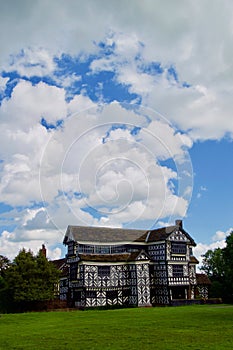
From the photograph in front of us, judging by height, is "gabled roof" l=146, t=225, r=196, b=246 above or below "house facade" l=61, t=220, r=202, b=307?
above

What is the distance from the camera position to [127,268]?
49.8 metres

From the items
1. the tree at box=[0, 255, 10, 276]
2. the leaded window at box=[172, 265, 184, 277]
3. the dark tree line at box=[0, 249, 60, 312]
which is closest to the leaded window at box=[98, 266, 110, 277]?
the dark tree line at box=[0, 249, 60, 312]

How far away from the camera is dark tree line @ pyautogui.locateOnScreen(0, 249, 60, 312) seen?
41656 mm

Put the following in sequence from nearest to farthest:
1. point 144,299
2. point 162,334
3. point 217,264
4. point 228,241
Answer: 1. point 162,334
2. point 228,241
3. point 144,299
4. point 217,264

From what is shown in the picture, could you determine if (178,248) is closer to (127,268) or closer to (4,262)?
(127,268)

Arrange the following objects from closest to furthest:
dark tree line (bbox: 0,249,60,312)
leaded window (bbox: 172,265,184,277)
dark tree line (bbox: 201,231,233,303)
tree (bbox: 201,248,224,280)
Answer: dark tree line (bbox: 0,249,60,312) → leaded window (bbox: 172,265,184,277) → dark tree line (bbox: 201,231,233,303) → tree (bbox: 201,248,224,280)

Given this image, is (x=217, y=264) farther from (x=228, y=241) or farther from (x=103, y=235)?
(x=228, y=241)

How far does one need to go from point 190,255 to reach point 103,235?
11.8 metres

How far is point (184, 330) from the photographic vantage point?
60.6 ft

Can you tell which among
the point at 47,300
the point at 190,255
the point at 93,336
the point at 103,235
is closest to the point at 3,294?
the point at 47,300

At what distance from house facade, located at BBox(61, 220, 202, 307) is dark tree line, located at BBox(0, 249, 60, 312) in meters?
5.15

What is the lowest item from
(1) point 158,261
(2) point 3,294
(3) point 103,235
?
(2) point 3,294

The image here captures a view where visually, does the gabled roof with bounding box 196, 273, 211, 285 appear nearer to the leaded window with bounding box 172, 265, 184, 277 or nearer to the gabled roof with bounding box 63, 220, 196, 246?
the leaded window with bounding box 172, 265, 184, 277

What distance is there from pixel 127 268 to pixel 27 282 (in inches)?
510
